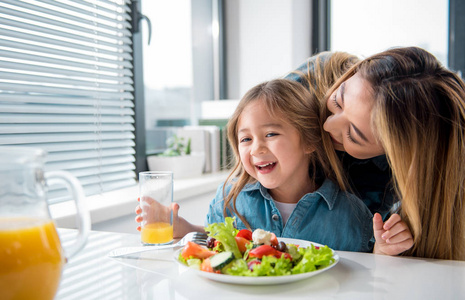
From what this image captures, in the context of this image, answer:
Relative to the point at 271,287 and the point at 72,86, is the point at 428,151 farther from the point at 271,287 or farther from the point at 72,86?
the point at 72,86

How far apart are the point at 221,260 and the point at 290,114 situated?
0.75 m

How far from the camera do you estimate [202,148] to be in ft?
9.47

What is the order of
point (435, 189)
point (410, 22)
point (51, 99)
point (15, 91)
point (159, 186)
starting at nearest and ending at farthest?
1. point (159, 186)
2. point (435, 189)
3. point (15, 91)
4. point (51, 99)
5. point (410, 22)

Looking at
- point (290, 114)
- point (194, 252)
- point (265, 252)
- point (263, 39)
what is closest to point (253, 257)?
point (265, 252)

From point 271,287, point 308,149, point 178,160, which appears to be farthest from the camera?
point 178,160

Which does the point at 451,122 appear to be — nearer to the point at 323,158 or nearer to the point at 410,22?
the point at 323,158

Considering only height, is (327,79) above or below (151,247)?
above

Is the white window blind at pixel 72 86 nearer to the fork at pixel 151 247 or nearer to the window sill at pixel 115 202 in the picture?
the window sill at pixel 115 202

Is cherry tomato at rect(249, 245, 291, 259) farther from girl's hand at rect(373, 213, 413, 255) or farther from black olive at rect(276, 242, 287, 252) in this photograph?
girl's hand at rect(373, 213, 413, 255)

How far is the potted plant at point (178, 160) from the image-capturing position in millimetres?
2617

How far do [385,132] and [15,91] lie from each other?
4.95 feet

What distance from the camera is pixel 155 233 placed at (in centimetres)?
105

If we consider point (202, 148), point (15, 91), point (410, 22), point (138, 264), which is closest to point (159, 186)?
point (138, 264)

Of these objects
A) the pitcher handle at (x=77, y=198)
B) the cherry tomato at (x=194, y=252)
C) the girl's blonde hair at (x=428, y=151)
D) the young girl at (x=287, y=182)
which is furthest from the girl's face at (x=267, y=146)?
the pitcher handle at (x=77, y=198)
